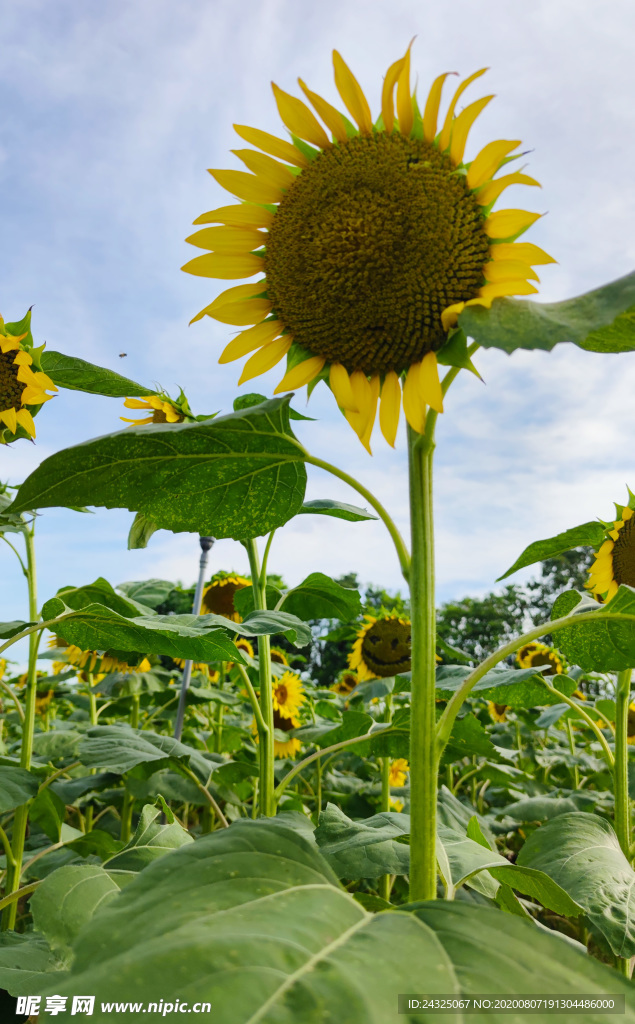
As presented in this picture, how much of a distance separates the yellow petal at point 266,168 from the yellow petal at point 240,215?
0.05 m

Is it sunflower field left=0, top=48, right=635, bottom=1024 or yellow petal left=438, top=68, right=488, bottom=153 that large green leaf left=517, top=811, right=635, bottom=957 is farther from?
yellow petal left=438, top=68, right=488, bottom=153

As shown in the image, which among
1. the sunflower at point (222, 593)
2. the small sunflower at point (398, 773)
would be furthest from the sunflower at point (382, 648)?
the small sunflower at point (398, 773)

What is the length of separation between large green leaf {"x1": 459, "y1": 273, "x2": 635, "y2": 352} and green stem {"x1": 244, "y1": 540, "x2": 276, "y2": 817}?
134cm

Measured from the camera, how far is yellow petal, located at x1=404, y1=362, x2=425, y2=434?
0.98 m

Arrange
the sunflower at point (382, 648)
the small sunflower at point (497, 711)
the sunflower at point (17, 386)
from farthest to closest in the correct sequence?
the small sunflower at point (497, 711)
the sunflower at point (382, 648)
the sunflower at point (17, 386)

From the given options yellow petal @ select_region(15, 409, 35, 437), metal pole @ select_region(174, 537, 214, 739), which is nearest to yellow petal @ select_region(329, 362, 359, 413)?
yellow petal @ select_region(15, 409, 35, 437)

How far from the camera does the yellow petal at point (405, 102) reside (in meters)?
1.04

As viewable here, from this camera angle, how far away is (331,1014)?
0.47 m

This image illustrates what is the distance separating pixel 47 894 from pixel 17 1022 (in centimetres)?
50

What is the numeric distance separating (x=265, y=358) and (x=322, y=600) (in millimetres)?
1171

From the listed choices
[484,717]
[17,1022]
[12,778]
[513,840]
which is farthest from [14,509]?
[484,717]

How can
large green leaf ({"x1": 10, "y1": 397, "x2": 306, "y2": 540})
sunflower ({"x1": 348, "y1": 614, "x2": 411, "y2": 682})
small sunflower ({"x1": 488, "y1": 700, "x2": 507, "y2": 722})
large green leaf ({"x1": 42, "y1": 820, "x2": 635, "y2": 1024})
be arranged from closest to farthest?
large green leaf ({"x1": 42, "y1": 820, "x2": 635, "y2": 1024})
large green leaf ({"x1": 10, "y1": 397, "x2": 306, "y2": 540})
sunflower ({"x1": 348, "y1": 614, "x2": 411, "y2": 682})
small sunflower ({"x1": 488, "y1": 700, "x2": 507, "y2": 722})

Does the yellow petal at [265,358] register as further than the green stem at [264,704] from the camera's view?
No

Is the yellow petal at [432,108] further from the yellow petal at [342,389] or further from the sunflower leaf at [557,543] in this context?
the sunflower leaf at [557,543]
